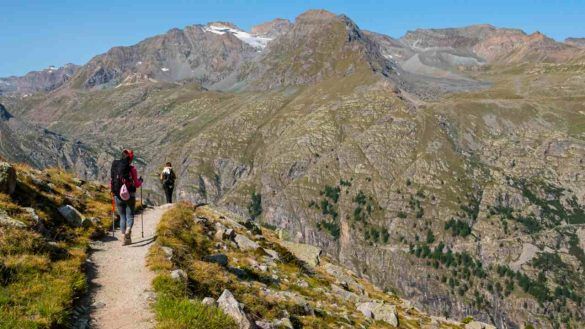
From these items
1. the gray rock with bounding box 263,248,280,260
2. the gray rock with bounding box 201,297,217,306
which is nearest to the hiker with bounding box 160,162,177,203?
the gray rock with bounding box 263,248,280,260

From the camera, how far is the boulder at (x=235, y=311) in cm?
1292

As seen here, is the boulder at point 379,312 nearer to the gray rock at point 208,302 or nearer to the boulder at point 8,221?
the gray rock at point 208,302

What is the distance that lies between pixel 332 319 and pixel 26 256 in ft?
38.8

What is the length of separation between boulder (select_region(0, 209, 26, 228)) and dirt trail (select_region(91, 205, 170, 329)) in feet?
9.85

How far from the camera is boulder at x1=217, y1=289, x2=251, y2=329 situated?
1292 cm

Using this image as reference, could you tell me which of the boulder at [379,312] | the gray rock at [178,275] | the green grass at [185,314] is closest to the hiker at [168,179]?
the boulder at [379,312]

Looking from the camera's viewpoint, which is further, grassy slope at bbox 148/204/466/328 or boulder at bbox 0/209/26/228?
boulder at bbox 0/209/26/228

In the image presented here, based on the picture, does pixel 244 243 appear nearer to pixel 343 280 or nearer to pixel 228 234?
pixel 228 234

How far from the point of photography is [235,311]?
519 inches

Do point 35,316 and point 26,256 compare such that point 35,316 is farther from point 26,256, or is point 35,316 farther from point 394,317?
point 394,317

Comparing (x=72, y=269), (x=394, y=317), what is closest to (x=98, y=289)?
(x=72, y=269)

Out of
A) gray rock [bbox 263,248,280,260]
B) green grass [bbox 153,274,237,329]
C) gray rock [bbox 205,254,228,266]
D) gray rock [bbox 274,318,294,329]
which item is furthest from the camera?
gray rock [bbox 263,248,280,260]

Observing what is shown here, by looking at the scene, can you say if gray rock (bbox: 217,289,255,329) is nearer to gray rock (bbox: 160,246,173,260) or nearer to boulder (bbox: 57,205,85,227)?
gray rock (bbox: 160,246,173,260)

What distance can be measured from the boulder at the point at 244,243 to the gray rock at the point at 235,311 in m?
14.0
